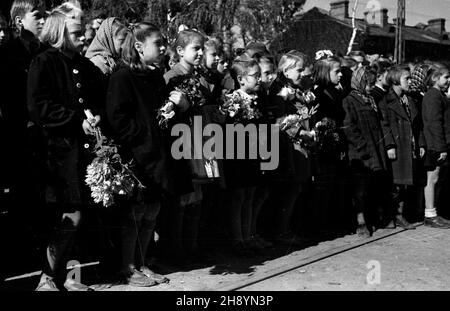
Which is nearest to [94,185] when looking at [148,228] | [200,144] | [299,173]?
[148,228]

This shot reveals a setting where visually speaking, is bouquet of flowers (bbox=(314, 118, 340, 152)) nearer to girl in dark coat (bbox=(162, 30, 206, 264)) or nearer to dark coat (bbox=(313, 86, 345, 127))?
dark coat (bbox=(313, 86, 345, 127))

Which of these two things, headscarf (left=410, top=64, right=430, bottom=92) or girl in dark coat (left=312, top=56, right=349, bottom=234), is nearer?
girl in dark coat (left=312, top=56, right=349, bottom=234)

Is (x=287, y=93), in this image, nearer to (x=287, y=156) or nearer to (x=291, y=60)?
(x=291, y=60)

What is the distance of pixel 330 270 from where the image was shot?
603 cm

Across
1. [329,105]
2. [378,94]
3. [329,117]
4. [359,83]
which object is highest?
[359,83]

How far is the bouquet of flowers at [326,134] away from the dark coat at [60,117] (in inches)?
121

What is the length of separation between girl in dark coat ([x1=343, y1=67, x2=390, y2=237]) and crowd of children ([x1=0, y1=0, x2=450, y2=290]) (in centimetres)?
2

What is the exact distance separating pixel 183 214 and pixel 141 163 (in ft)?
3.87

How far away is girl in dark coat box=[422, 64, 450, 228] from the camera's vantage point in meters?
8.48

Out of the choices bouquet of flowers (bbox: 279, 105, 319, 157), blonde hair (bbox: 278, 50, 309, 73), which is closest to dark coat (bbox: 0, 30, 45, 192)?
bouquet of flowers (bbox: 279, 105, 319, 157)

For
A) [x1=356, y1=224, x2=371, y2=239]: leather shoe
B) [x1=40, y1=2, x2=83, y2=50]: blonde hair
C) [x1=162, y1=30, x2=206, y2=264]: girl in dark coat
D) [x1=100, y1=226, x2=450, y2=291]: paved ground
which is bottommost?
[x1=100, y1=226, x2=450, y2=291]: paved ground

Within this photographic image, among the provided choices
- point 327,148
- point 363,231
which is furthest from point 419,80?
point 363,231

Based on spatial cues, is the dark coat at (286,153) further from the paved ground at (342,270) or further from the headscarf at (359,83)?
the headscarf at (359,83)

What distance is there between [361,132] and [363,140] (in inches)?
4.7
